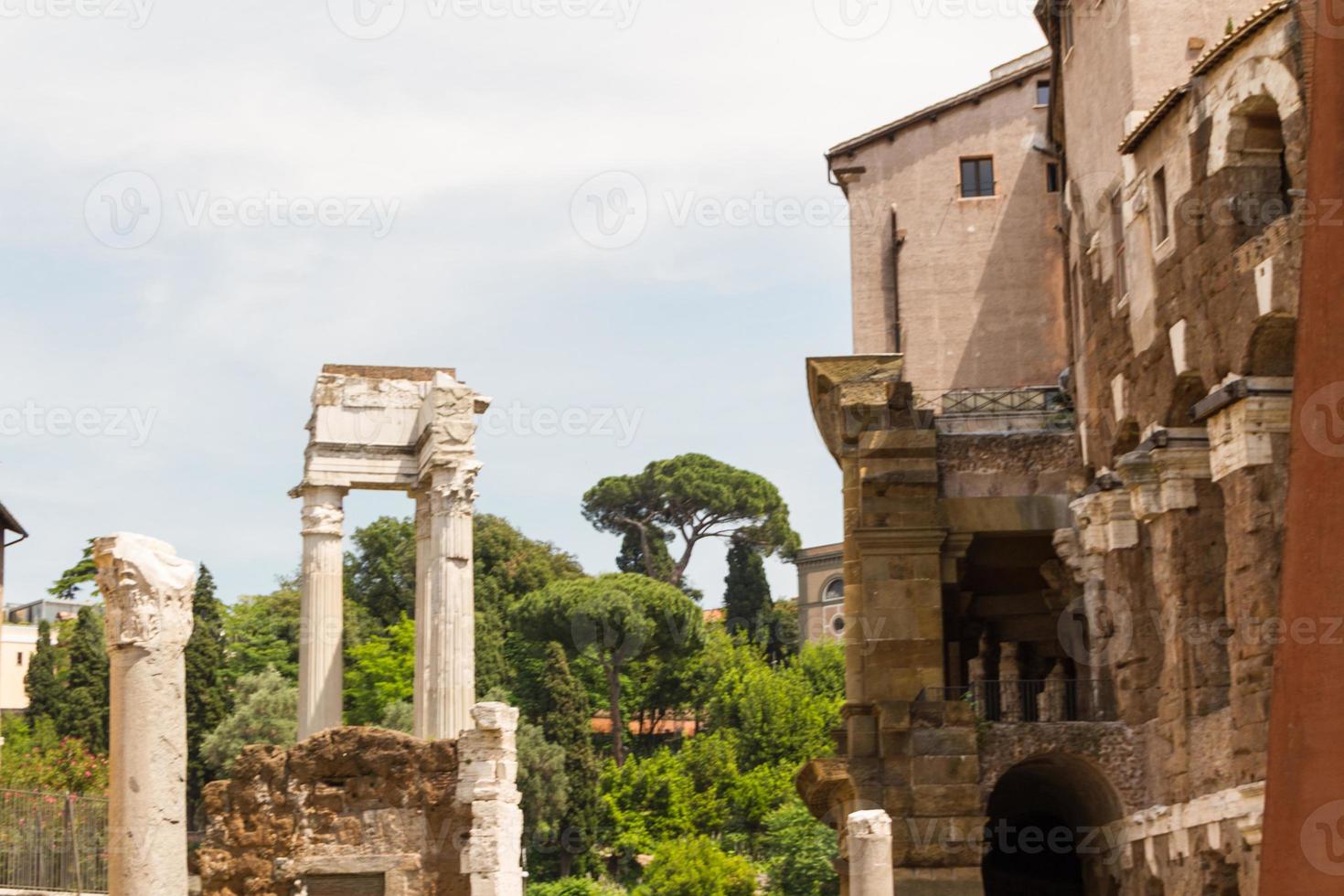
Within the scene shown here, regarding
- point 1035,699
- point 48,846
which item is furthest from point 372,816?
point 1035,699

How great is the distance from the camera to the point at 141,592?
531 inches

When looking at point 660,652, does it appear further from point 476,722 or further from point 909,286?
point 476,722

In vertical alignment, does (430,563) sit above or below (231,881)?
above

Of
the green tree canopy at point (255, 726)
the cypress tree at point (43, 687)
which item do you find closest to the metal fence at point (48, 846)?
the green tree canopy at point (255, 726)

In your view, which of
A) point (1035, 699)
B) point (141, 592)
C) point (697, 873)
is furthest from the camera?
point (697, 873)

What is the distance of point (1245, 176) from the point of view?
2311 cm

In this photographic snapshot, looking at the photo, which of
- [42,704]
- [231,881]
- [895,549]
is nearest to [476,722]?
[231,881]

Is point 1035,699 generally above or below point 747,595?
below

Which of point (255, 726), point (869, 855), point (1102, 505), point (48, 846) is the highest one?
point (1102, 505)

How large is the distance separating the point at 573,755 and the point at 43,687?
1382 centimetres

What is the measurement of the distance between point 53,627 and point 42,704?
55.0 ft

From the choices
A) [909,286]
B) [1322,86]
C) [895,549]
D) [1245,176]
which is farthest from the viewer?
[909,286]

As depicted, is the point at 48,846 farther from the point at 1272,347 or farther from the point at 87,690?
the point at 87,690

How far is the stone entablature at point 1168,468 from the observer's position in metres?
24.9
